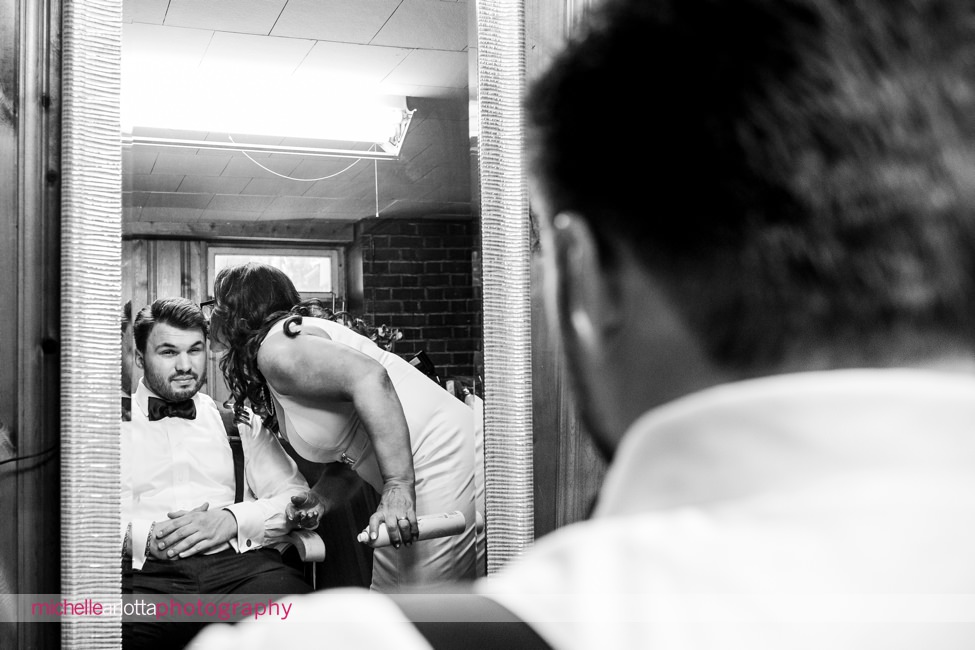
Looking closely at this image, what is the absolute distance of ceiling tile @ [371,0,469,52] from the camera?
1379 mm

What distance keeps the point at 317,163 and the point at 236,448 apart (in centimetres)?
44

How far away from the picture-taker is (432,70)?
139 centimetres

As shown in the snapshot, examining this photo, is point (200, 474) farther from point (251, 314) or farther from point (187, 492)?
point (251, 314)

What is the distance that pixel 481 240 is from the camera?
4.59 feet

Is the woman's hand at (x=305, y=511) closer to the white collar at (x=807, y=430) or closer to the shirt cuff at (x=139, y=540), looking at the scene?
the shirt cuff at (x=139, y=540)

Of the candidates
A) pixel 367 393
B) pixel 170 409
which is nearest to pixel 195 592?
pixel 170 409

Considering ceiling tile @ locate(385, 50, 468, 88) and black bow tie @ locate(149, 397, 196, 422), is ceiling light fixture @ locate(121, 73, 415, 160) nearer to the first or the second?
ceiling tile @ locate(385, 50, 468, 88)

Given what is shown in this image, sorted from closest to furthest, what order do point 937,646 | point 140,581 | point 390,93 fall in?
point 937,646
point 140,581
point 390,93

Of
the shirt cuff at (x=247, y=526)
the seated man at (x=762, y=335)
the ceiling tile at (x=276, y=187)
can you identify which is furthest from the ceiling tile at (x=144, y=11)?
the seated man at (x=762, y=335)

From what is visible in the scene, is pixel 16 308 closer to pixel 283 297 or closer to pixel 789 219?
pixel 283 297

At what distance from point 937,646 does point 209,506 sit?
111 centimetres

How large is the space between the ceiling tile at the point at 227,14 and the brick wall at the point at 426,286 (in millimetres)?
334

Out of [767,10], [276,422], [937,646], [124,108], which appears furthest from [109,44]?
[937,646]

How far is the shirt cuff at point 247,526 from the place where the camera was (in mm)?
1221
